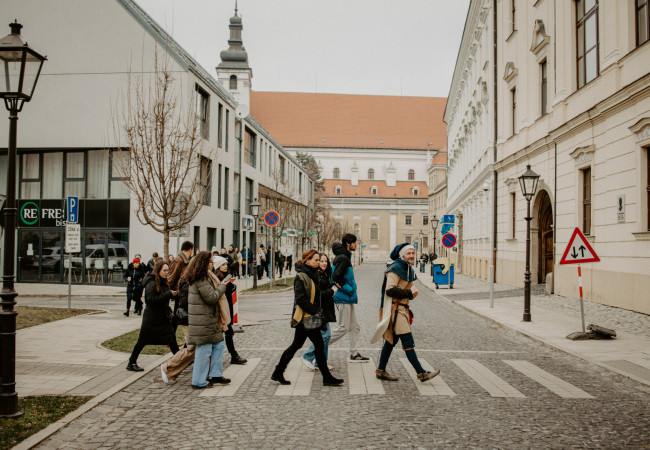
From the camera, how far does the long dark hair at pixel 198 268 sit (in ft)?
24.9

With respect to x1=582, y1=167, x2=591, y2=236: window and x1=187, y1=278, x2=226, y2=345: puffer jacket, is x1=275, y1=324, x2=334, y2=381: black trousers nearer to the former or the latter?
x1=187, y1=278, x2=226, y2=345: puffer jacket

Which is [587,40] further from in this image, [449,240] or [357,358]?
[357,358]

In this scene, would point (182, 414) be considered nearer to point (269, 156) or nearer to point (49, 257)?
point (49, 257)

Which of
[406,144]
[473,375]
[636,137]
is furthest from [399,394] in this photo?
[406,144]

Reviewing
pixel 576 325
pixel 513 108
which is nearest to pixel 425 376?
pixel 576 325

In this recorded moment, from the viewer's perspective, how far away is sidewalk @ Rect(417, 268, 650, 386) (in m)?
9.61

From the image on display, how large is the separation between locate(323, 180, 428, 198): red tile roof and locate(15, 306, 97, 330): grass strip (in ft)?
294

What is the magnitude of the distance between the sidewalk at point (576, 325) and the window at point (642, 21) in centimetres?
676

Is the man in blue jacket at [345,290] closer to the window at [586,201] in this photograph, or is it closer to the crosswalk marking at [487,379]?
the crosswalk marking at [487,379]

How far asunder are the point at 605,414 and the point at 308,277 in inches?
152

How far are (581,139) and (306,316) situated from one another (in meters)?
13.7

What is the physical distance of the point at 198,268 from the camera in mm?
7609

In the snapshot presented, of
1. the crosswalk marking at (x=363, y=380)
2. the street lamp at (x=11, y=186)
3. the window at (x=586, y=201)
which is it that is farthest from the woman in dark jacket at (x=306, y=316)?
the window at (x=586, y=201)

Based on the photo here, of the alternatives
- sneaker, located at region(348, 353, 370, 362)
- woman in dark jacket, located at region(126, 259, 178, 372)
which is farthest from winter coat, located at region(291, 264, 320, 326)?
woman in dark jacket, located at region(126, 259, 178, 372)
